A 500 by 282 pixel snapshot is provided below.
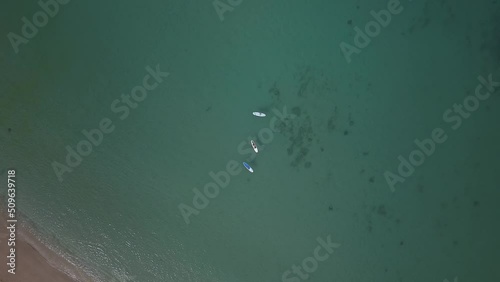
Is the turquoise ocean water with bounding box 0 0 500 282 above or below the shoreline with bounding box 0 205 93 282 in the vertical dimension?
above

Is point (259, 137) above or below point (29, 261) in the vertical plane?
above

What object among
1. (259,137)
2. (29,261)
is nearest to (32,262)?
(29,261)

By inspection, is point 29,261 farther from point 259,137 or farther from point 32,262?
point 259,137

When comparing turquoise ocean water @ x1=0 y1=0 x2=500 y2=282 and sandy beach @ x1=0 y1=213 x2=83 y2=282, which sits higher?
turquoise ocean water @ x1=0 y1=0 x2=500 y2=282
